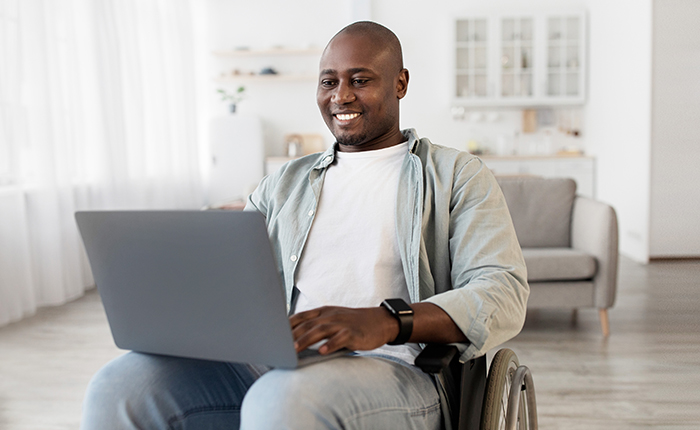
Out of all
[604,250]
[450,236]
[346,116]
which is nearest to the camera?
[450,236]

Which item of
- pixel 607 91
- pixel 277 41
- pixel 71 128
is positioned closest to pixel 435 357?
pixel 71 128

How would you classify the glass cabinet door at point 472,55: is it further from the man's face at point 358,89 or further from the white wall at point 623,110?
the man's face at point 358,89

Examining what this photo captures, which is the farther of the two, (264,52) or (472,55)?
(264,52)

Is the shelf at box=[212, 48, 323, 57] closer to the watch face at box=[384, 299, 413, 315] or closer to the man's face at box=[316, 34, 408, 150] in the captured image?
the man's face at box=[316, 34, 408, 150]

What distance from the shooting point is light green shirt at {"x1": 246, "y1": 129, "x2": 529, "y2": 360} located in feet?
3.34

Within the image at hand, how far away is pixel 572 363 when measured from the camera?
8.58 feet

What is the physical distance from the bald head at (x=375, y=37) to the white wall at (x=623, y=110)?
4324mm

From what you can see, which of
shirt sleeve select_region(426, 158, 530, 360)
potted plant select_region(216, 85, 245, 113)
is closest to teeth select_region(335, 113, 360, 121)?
shirt sleeve select_region(426, 158, 530, 360)

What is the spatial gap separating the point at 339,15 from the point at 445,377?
6513mm

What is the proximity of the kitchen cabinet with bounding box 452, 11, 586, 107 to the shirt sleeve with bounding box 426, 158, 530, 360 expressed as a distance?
5.74 meters

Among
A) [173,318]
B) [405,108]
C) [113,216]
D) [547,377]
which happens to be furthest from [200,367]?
[405,108]

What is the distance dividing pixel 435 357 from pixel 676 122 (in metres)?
4.85

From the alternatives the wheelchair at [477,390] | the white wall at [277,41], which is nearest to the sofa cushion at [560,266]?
the wheelchair at [477,390]

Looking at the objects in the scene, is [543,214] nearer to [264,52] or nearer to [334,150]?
[334,150]
